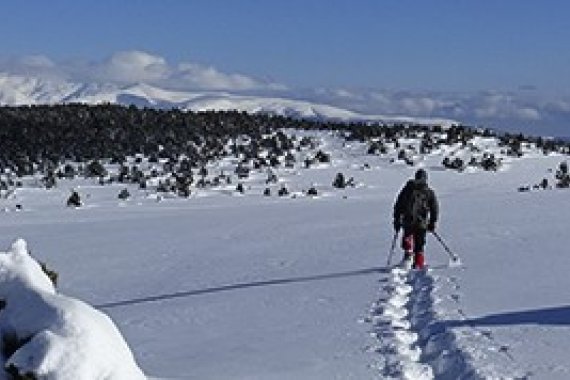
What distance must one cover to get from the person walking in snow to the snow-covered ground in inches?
19.2

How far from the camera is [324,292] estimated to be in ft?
49.8

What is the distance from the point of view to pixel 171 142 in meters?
74.6

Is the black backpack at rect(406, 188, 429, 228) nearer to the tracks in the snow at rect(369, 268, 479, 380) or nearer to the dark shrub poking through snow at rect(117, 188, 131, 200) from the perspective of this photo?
the tracks in the snow at rect(369, 268, 479, 380)

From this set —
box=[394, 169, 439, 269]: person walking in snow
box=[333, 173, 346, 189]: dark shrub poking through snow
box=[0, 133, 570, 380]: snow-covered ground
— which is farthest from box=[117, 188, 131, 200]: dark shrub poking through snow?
box=[394, 169, 439, 269]: person walking in snow

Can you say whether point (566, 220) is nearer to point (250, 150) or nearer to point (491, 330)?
point (491, 330)

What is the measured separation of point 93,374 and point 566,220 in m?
20.0

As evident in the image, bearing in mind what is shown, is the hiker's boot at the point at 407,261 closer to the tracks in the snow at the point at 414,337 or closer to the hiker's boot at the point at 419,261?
the hiker's boot at the point at 419,261

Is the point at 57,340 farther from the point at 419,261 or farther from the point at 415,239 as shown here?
the point at 415,239

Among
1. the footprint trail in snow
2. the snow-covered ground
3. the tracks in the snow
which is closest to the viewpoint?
the footprint trail in snow

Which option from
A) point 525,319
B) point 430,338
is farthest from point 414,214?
point 430,338

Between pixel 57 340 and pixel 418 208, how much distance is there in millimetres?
11441

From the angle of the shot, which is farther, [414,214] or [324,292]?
[414,214]

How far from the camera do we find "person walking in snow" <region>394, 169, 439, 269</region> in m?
17.2

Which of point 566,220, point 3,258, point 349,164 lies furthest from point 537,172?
point 3,258
